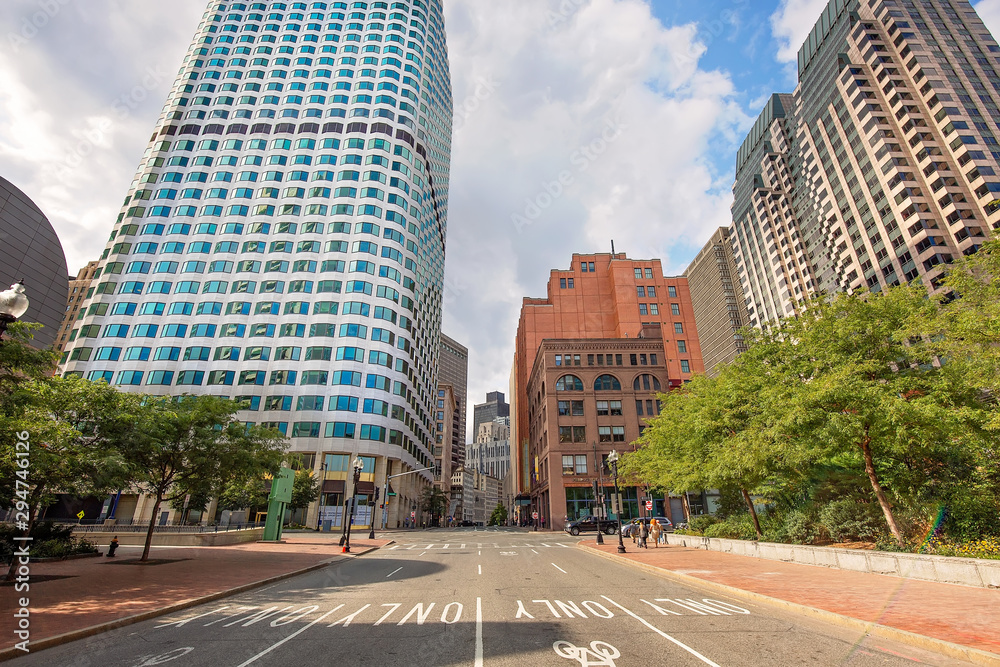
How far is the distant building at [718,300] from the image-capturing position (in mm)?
129250

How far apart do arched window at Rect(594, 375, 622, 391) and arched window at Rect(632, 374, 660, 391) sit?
7.99 feet

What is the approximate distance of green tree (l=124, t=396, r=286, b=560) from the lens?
56.7 ft

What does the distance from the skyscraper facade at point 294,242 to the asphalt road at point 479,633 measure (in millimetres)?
45270

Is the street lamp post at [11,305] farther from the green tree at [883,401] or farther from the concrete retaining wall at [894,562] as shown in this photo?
the concrete retaining wall at [894,562]

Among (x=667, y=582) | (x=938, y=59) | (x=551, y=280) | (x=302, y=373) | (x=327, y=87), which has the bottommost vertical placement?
(x=667, y=582)

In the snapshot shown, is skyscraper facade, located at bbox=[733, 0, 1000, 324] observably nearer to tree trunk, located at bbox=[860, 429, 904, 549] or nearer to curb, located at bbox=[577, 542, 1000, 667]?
tree trunk, located at bbox=[860, 429, 904, 549]

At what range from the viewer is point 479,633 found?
795 centimetres

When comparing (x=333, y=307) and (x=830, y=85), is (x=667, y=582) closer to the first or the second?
(x=333, y=307)

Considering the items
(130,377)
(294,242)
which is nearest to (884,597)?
(294,242)

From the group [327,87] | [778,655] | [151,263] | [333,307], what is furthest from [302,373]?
[778,655]

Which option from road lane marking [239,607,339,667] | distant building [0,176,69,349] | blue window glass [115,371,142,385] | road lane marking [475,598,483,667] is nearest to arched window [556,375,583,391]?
blue window glass [115,371,142,385]

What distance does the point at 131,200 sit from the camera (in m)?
67.1

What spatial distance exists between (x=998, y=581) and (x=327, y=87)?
9003 centimetres

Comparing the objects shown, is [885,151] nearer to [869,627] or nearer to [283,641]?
[869,627]
